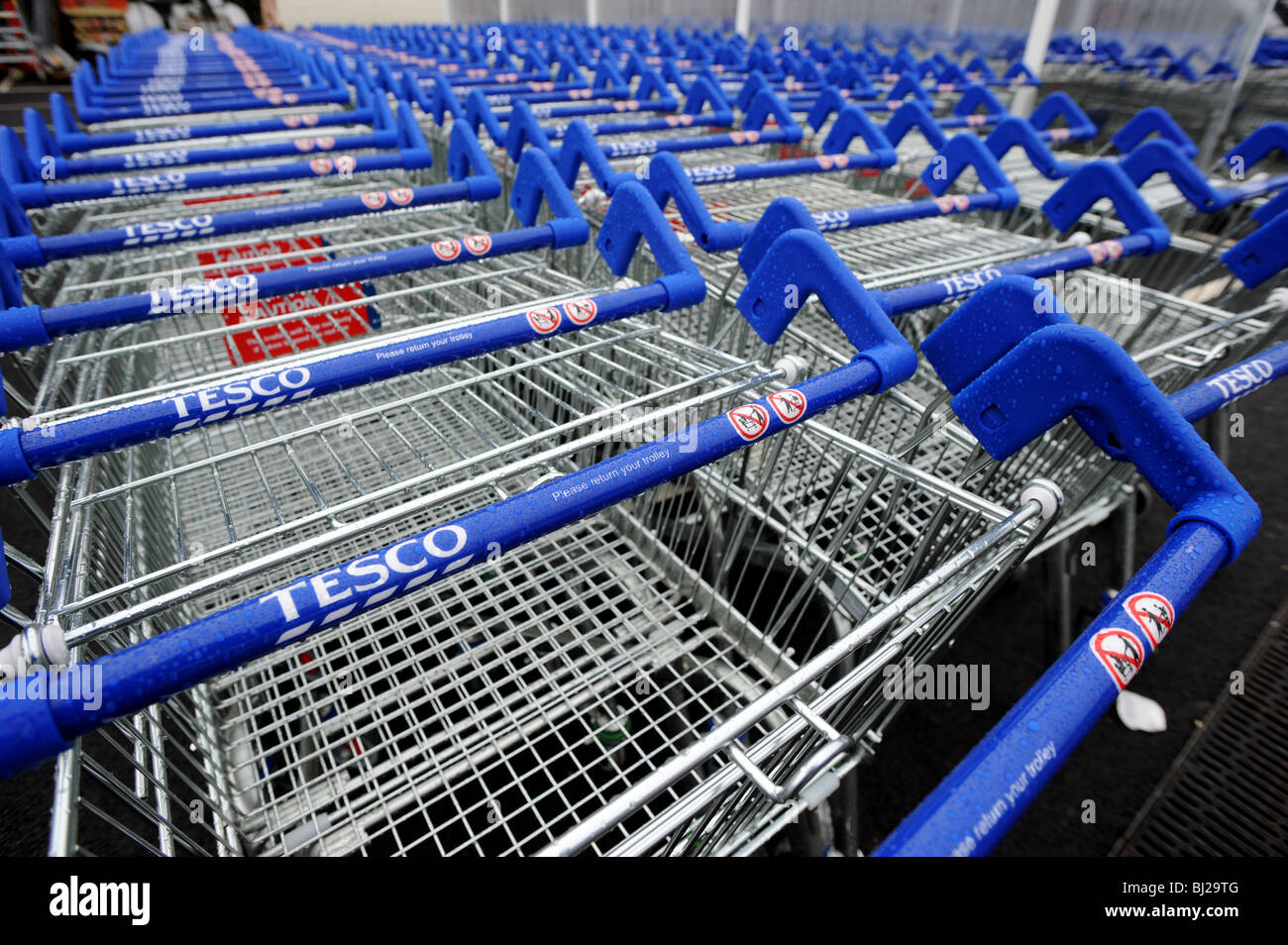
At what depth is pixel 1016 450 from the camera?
39.1 inches

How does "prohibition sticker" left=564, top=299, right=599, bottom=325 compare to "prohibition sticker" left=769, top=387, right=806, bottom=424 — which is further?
"prohibition sticker" left=564, top=299, right=599, bottom=325

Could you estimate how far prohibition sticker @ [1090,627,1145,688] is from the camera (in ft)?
2.04

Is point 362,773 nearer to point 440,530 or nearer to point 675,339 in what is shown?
point 440,530

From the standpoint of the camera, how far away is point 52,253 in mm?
1402

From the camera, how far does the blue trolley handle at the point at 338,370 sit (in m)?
0.82

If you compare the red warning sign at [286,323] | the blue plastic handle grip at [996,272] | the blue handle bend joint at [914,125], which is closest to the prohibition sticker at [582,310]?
the blue plastic handle grip at [996,272]

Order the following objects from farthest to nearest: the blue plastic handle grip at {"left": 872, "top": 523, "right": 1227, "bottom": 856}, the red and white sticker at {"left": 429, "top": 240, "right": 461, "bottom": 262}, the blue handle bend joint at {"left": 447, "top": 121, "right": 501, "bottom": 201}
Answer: the blue handle bend joint at {"left": 447, "top": 121, "right": 501, "bottom": 201}, the red and white sticker at {"left": 429, "top": 240, "right": 461, "bottom": 262}, the blue plastic handle grip at {"left": 872, "top": 523, "right": 1227, "bottom": 856}

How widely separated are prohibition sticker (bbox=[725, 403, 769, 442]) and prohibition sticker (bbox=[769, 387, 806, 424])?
0.08 ft

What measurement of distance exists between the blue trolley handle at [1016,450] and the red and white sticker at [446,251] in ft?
3.25

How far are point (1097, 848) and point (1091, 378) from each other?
1361 mm

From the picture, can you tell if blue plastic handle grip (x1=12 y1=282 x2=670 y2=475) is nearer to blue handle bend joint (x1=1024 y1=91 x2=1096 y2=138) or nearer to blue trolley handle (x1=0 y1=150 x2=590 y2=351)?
blue trolley handle (x1=0 y1=150 x2=590 y2=351)

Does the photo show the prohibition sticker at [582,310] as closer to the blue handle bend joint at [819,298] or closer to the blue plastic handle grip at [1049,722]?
the blue handle bend joint at [819,298]

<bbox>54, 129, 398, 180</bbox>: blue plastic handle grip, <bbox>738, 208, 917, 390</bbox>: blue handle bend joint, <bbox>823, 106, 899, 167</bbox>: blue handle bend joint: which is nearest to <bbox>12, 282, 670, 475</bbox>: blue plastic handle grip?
<bbox>738, 208, 917, 390</bbox>: blue handle bend joint
